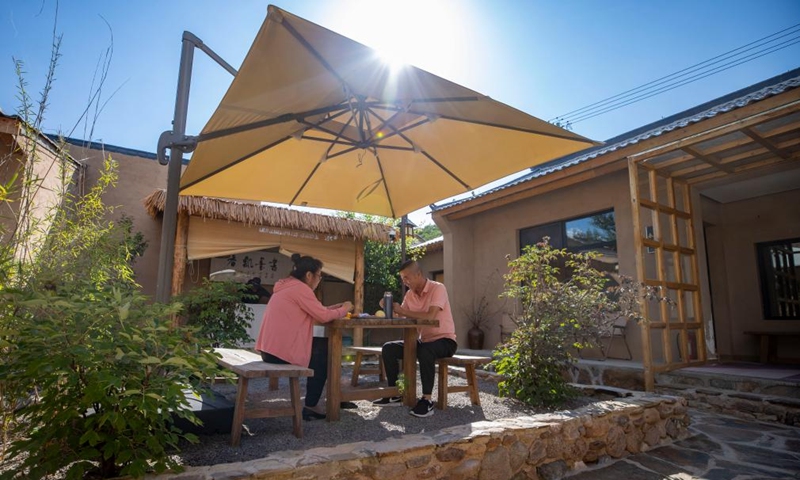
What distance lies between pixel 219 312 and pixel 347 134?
363 cm

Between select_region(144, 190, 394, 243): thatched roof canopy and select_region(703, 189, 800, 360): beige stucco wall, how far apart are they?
18.1 ft

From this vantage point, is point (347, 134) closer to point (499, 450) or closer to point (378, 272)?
point (499, 450)

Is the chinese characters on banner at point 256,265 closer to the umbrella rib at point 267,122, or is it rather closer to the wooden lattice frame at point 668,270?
the umbrella rib at point 267,122

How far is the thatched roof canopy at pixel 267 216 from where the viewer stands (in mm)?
6777

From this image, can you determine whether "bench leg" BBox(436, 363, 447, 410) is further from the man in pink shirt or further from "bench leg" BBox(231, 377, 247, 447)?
"bench leg" BBox(231, 377, 247, 447)

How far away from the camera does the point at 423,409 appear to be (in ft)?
10.7

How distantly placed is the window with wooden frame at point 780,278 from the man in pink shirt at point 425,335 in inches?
230

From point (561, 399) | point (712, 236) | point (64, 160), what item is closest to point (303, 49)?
point (64, 160)

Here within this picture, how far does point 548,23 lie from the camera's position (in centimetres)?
648

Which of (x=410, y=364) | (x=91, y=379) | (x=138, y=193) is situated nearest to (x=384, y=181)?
(x=410, y=364)

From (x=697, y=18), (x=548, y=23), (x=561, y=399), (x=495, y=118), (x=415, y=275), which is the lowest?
(x=561, y=399)

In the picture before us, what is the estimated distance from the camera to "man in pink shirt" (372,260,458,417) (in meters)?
3.43

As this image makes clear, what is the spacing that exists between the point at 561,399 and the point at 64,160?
375 centimetres

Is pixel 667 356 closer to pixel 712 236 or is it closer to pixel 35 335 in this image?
pixel 712 236
